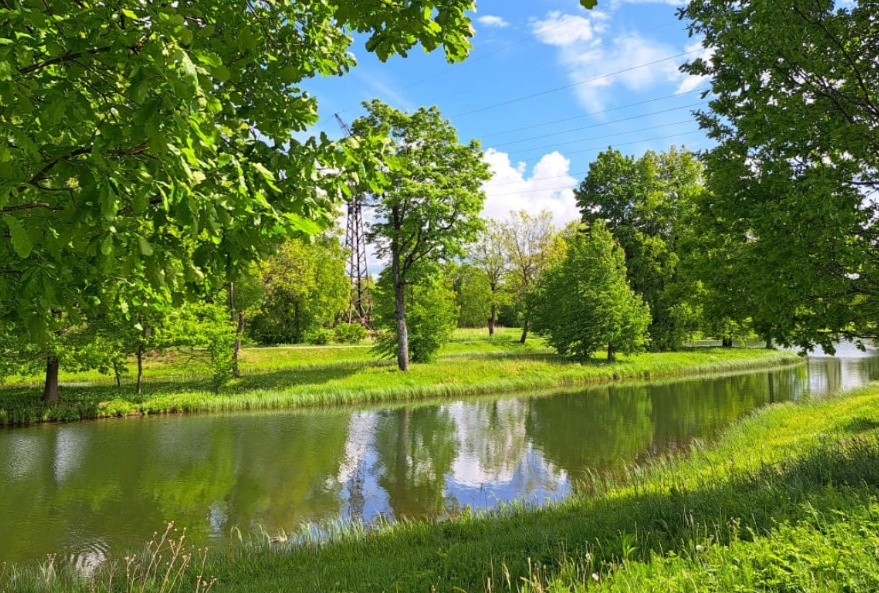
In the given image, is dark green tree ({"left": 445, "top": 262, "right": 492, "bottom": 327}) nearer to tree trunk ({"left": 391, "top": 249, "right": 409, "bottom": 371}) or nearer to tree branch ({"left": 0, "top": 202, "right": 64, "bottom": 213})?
tree trunk ({"left": 391, "top": 249, "right": 409, "bottom": 371})

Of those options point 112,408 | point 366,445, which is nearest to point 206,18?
point 366,445

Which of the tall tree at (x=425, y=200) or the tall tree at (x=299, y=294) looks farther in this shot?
the tall tree at (x=299, y=294)

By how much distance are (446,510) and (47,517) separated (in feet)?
25.5

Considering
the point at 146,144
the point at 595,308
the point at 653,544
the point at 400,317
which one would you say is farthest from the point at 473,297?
the point at 146,144

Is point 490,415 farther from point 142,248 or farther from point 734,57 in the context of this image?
point 142,248

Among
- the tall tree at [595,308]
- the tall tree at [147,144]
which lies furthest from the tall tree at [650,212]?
the tall tree at [147,144]

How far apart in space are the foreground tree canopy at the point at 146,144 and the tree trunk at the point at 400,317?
22266mm

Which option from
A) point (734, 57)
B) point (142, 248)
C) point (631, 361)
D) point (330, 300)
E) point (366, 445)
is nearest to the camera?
point (142, 248)

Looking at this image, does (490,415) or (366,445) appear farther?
(490,415)

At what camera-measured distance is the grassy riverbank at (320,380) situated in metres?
20.1

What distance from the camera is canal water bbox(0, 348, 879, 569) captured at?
9.77 metres

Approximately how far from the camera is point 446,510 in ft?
32.6

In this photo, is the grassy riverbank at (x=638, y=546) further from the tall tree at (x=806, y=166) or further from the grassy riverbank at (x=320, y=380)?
the grassy riverbank at (x=320, y=380)

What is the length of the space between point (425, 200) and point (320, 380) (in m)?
10.3
